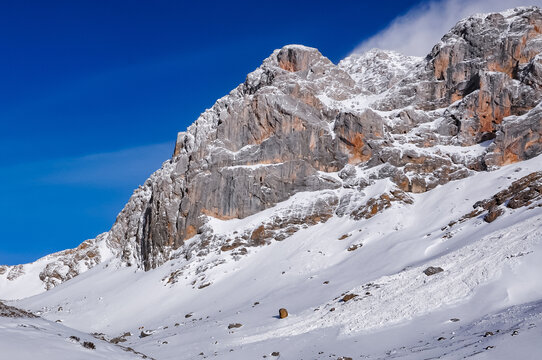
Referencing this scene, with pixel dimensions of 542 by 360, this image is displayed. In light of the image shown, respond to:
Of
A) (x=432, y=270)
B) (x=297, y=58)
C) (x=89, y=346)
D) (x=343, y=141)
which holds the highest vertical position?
Answer: (x=297, y=58)

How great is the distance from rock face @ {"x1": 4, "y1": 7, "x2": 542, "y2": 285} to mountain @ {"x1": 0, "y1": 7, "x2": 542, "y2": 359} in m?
0.32

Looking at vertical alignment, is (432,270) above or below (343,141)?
below

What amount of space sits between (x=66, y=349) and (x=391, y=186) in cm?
6835

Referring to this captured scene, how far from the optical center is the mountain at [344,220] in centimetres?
3200

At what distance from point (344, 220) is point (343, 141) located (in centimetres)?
2027

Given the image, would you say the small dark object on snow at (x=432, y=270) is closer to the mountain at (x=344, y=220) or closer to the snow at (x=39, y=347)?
the mountain at (x=344, y=220)

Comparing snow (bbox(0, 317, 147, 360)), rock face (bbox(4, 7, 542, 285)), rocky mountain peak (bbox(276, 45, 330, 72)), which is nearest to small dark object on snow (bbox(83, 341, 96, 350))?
snow (bbox(0, 317, 147, 360))

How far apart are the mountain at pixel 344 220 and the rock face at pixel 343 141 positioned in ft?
1.05

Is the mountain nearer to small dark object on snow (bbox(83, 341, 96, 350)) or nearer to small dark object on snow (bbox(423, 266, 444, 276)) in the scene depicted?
small dark object on snow (bbox(423, 266, 444, 276))

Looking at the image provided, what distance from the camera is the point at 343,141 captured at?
291 ft

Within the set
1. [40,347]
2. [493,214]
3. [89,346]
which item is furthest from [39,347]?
[493,214]

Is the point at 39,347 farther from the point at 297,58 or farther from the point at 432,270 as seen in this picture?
the point at 297,58

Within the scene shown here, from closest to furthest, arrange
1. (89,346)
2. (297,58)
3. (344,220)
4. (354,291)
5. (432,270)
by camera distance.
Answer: (89,346) → (432,270) → (354,291) → (344,220) → (297,58)

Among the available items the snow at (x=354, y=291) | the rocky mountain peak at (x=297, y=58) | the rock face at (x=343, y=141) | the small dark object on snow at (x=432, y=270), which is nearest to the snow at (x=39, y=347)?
the snow at (x=354, y=291)
